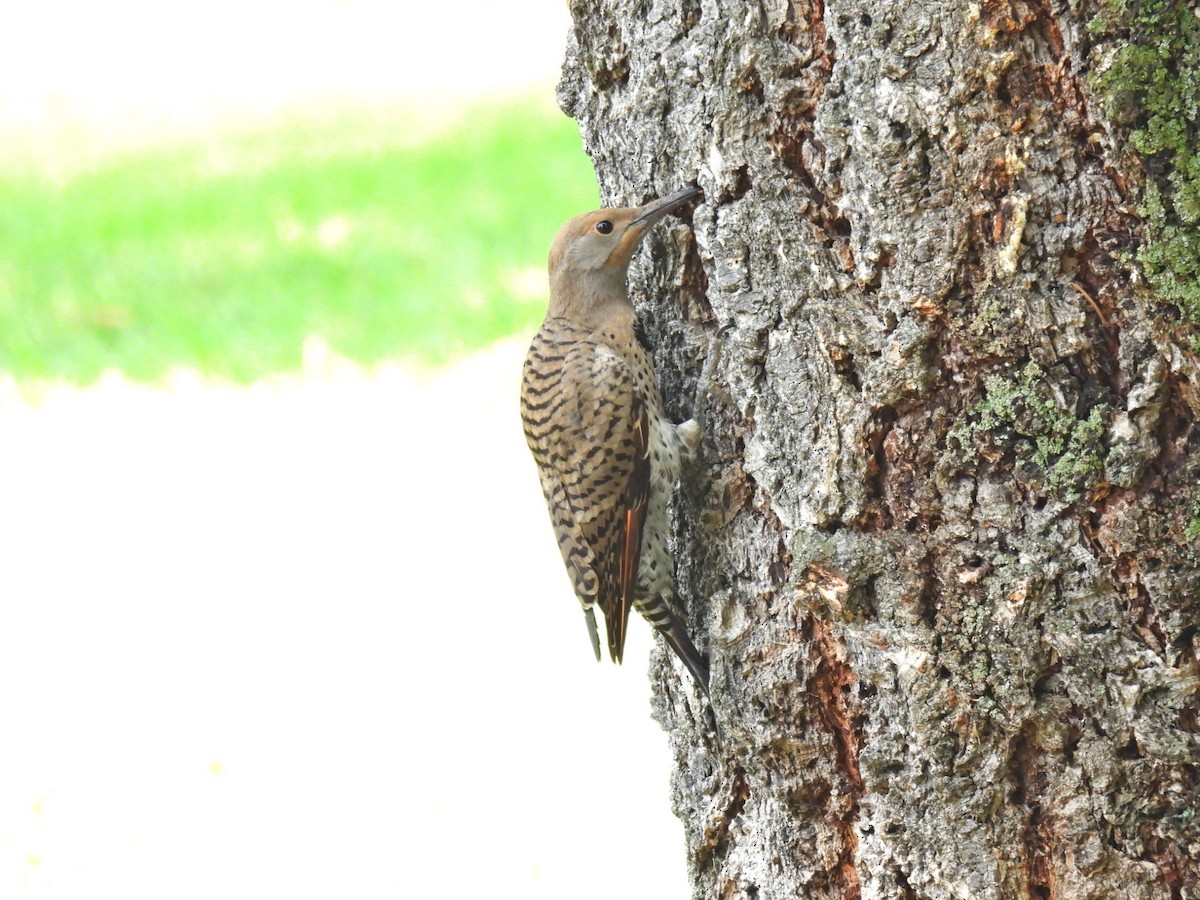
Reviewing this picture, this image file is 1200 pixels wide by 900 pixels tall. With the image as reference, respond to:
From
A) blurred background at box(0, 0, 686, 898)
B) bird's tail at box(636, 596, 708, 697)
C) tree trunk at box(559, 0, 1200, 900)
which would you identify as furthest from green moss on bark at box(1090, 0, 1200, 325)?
blurred background at box(0, 0, 686, 898)

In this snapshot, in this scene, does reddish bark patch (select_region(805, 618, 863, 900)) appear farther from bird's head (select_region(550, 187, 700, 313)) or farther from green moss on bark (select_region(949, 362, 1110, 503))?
bird's head (select_region(550, 187, 700, 313))

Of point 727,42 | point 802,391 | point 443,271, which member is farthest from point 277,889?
point 443,271

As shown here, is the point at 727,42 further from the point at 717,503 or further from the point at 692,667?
the point at 692,667

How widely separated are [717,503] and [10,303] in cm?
665

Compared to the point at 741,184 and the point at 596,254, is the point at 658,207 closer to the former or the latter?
the point at 741,184

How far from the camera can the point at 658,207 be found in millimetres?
2797

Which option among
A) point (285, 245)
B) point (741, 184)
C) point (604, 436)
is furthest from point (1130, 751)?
point (285, 245)

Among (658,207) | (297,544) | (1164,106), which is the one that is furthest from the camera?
(297,544)

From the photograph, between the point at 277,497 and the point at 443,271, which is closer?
the point at 277,497

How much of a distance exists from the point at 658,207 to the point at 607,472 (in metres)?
0.72

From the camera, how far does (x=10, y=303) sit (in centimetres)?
842

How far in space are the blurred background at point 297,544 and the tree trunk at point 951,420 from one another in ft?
6.74

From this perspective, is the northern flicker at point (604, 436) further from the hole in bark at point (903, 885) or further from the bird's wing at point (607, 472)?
the hole in bark at point (903, 885)

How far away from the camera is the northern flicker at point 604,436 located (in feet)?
10.3
